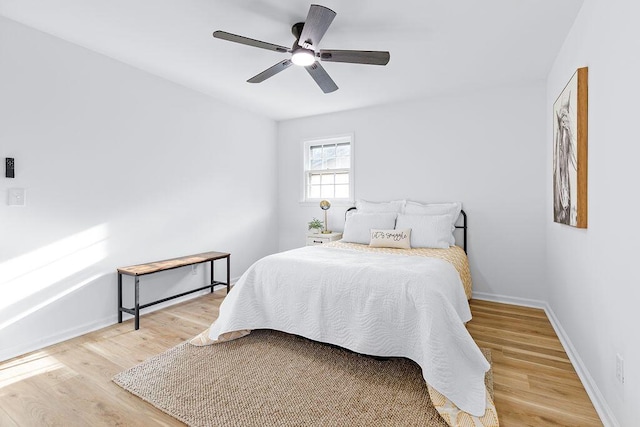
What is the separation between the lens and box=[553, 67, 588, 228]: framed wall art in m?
2.14

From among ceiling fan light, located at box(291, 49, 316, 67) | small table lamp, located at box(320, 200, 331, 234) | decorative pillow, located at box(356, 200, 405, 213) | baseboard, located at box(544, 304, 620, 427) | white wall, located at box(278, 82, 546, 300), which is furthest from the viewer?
small table lamp, located at box(320, 200, 331, 234)

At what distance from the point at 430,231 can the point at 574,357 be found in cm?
162

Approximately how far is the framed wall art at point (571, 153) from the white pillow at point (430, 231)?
991 mm

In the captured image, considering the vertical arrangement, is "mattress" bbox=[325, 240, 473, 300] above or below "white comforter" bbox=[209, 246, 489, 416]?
above

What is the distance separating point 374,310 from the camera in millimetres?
2193

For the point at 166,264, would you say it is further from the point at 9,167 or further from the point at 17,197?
→ the point at 9,167

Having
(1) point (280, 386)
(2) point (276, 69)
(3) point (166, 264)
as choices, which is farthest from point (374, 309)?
(3) point (166, 264)


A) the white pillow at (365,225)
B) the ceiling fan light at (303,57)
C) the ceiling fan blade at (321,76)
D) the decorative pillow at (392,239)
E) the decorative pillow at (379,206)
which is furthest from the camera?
the decorative pillow at (379,206)

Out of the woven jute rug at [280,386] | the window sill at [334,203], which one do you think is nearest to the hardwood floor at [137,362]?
the woven jute rug at [280,386]

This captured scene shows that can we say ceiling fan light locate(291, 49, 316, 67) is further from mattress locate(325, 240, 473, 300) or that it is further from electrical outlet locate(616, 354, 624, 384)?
electrical outlet locate(616, 354, 624, 384)

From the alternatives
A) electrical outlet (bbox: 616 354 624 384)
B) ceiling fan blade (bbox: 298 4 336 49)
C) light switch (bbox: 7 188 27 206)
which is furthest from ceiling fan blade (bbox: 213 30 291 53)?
electrical outlet (bbox: 616 354 624 384)

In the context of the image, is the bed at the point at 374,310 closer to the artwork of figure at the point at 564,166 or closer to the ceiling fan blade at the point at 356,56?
the artwork of figure at the point at 564,166

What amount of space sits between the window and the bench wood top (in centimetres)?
183

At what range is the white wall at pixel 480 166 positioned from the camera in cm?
366
